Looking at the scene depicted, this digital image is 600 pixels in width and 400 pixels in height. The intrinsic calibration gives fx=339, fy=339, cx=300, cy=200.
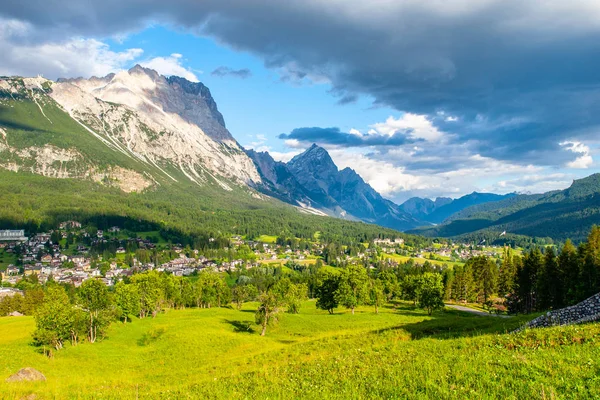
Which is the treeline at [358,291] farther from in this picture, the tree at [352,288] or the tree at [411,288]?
the tree at [411,288]

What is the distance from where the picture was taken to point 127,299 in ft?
290

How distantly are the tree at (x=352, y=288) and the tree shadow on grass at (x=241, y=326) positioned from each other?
89.5 ft

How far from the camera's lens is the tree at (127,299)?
8744cm

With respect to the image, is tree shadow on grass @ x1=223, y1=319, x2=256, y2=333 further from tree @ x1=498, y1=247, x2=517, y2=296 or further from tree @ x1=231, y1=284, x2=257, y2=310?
tree @ x1=498, y1=247, x2=517, y2=296

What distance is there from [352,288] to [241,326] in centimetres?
3372

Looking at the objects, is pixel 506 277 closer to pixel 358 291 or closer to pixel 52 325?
pixel 358 291

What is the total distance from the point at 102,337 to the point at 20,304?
7611cm

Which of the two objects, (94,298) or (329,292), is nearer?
(94,298)

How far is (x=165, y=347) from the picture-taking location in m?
57.5

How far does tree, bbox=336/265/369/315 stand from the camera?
93.7 metres

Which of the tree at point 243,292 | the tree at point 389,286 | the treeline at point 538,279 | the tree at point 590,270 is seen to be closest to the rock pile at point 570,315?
the treeline at point 538,279

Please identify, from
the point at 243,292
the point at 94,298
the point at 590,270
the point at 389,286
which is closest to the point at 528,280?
the point at 590,270

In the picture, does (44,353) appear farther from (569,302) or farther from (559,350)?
(569,302)

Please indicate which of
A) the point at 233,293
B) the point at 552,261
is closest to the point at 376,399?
the point at 552,261
